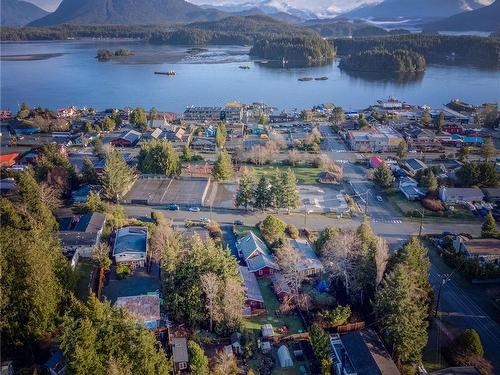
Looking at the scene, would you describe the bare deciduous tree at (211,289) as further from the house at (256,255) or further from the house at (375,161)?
the house at (375,161)

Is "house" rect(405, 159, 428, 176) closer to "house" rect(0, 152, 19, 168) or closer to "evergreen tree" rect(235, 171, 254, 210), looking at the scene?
"evergreen tree" rect(235, 171, 254, 210)

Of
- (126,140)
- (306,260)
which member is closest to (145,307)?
(306,260)

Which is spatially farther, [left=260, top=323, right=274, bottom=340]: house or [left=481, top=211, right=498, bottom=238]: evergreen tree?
[left=481, top=211, right=498, bottom=238]: evergreen tree

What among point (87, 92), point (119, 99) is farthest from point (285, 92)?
point (87, 92)

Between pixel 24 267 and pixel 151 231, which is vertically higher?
pixel 24 267

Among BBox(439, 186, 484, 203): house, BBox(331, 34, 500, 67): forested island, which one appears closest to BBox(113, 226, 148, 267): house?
BBox(439, 186, 484, 203): house

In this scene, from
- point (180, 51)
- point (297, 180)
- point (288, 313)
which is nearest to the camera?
point (288, 313)

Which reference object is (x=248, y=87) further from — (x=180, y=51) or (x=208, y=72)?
(x=180, y=51)
